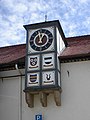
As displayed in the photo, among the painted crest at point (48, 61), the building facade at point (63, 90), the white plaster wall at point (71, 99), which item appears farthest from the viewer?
the painted crest at point (48, 61)

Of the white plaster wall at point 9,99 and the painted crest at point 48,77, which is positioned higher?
the painted crest at point 48,77

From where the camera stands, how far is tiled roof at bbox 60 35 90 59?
20250 mm

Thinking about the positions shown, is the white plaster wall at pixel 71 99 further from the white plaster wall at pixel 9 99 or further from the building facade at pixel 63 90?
the white plaster wall at pixel 9 99

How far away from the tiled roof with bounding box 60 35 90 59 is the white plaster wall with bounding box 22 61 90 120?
21.6 inches

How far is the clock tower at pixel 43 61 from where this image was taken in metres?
19.3

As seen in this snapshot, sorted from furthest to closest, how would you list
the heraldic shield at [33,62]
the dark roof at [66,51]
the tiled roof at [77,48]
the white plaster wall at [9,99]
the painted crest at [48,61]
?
1. the white plaster wall at [9,99]
2. the dark roof at [66,51]
3. the tiled roof at [77,48]
4. the heraldic shield at [33,62]
5. the painted crest at [48,61]

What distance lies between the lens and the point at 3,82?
2167 cm

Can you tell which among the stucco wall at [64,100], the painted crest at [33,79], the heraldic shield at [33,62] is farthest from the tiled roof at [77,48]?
the painted crest at [33,79]


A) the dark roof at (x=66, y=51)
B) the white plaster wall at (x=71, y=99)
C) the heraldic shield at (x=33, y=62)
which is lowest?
the white plaster wall at (x=71, y=99)

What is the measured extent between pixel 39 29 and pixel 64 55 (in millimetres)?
2424

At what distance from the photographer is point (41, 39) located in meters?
20.6

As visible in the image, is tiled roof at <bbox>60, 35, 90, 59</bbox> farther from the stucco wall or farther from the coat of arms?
the coat of arms

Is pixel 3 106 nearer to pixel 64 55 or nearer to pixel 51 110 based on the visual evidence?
pixel 51 110

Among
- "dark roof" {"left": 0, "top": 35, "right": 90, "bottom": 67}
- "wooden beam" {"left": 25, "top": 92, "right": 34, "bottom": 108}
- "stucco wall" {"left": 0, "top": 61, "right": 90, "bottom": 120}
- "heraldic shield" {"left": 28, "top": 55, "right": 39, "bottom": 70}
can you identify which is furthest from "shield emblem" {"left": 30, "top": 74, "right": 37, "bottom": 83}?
"dark roof" {"left": 0, "top": 35, "right": 90, "bottom": 67}
